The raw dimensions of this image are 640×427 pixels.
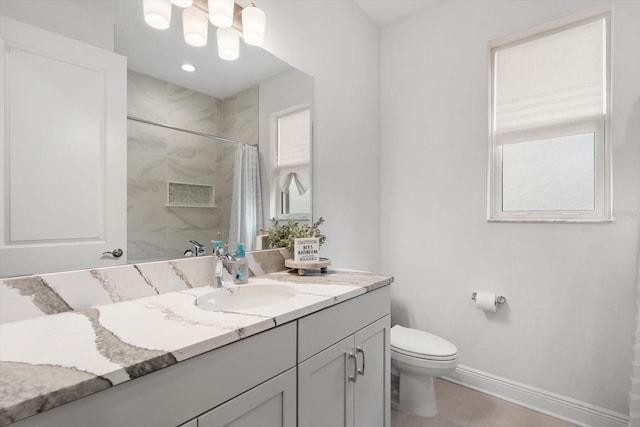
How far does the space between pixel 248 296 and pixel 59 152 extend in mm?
811

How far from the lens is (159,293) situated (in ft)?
3.76

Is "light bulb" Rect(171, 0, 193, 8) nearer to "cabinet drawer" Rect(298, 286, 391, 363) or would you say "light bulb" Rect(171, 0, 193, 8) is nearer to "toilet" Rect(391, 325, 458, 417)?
"cabinet drawer" Rect(298, 286, 391, 363)

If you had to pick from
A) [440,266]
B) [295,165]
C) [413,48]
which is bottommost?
[440,266]

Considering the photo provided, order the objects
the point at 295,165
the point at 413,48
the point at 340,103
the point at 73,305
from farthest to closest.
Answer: the point at 413,48 < the point at 340,103 < the point at 295,165 < the point at 73,305

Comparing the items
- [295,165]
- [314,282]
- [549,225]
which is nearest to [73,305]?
[314,282]

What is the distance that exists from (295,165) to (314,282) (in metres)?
0.73

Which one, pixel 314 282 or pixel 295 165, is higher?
pixel 295 165

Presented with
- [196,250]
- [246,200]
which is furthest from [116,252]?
[246,200]

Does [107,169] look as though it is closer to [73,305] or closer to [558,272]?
[73,305]

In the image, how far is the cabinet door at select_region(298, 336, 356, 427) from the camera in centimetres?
99

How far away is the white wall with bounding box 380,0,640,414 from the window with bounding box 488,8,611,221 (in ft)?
0.23

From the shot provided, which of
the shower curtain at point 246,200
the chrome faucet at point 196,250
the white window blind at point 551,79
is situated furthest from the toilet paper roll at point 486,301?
the chrome faucet at point 196,250

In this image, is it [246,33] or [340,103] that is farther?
[340,103]

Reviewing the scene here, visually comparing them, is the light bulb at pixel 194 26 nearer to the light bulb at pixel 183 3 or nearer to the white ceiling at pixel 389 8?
the light bulb at pixel 183 3
